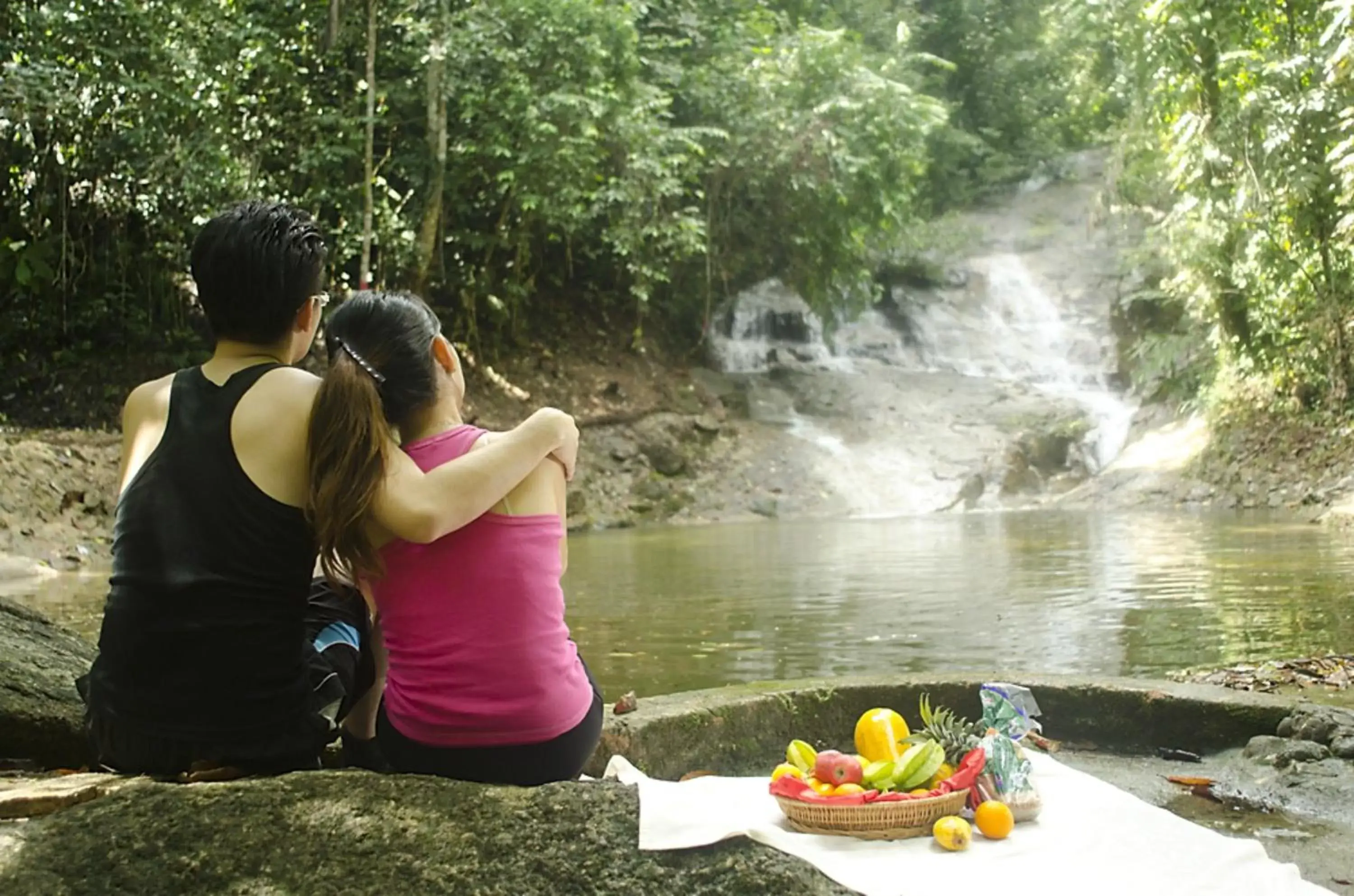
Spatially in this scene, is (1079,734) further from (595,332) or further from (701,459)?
(595,332)

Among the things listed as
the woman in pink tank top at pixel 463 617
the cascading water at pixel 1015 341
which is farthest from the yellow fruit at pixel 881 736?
the cascading water at pixel 1015 341

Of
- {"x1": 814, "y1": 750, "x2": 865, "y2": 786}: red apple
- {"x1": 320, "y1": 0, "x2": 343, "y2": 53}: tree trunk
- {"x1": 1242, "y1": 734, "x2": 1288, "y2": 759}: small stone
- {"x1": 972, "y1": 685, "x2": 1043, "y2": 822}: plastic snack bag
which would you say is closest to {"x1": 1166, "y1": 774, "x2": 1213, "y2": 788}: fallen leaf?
{"x1": 1242, "y1": 734, "x2": 1288, "y2": 759}: small stone

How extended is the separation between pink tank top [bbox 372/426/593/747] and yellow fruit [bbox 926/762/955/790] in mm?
811

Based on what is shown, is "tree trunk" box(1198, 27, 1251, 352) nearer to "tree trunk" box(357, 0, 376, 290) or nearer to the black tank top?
"tree trunk" box(357, 0, 376, 290)

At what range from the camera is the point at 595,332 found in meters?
22.0

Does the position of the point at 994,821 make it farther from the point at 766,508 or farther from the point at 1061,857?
the point at 766,508

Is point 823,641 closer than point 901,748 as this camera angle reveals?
No

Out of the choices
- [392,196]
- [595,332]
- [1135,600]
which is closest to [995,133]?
[595,332]

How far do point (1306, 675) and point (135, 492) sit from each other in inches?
176

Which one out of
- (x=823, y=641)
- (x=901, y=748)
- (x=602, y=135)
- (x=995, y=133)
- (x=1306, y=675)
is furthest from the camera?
(x=995, y=133)

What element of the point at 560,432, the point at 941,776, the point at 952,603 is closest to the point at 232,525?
the point at 560,432

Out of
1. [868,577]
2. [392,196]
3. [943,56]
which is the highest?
[943,56]

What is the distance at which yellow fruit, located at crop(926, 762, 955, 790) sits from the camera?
2.58 metres

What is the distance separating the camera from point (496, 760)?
2238 mm
